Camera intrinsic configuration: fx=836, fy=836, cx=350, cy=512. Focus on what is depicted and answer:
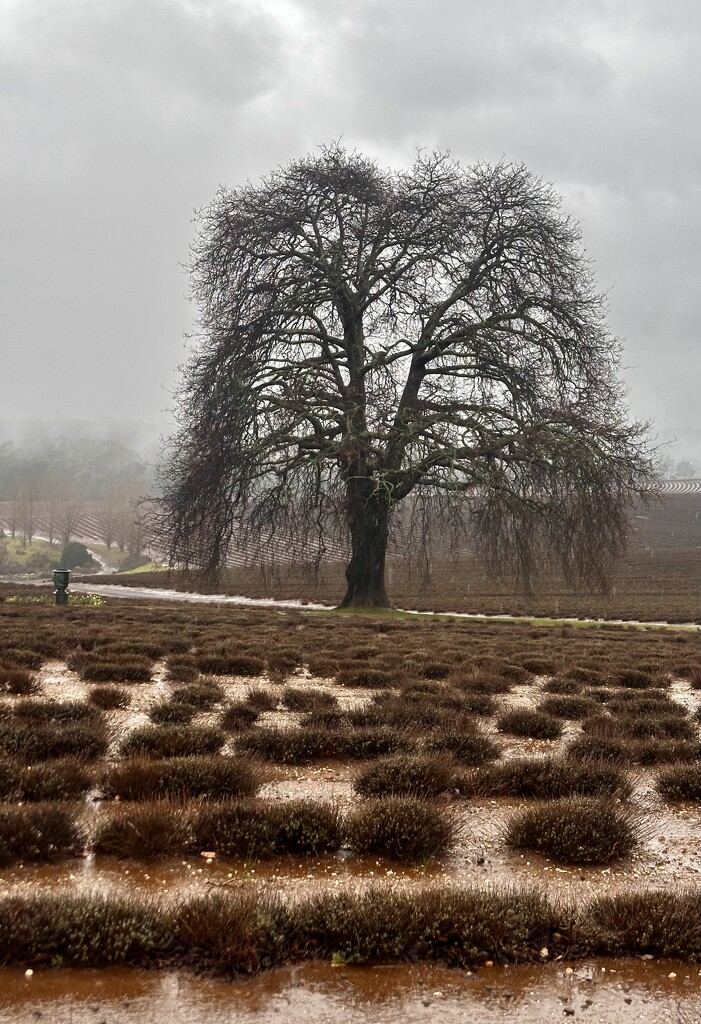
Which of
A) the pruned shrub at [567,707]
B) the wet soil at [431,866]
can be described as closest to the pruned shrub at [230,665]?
the pruned shrub at [567,707]

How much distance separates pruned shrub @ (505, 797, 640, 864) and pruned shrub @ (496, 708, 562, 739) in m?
2.76

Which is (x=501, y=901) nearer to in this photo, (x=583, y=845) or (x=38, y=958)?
(x=583, y=845)

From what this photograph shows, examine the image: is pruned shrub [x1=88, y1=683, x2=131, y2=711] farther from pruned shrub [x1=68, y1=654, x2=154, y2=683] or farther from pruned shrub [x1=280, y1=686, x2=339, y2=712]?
pruned shrub [x1=280, y1=686, x2=339, y2=712]

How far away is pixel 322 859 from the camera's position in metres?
4.68

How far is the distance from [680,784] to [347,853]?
2.90 meters

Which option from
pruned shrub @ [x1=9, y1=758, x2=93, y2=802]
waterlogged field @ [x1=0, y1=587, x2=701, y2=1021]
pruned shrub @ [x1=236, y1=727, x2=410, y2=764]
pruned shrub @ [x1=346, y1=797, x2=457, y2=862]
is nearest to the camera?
waterlogged field @ [x1=0, y1=587, x2=701, y2=1021]

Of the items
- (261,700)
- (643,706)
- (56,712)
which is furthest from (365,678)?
(56,712)

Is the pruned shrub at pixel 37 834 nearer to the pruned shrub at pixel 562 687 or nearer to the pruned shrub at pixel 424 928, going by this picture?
the pruned shrub at pixel 424 928

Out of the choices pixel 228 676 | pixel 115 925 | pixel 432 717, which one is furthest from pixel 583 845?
pixel 228 676

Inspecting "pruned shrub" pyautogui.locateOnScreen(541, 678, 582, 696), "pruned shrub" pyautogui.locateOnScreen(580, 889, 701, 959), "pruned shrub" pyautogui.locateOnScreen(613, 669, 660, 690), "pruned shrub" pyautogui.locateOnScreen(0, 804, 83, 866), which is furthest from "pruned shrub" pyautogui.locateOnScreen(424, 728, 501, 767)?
"pruned shrub" pyautogui.locateOnScreen(613, 669, 660, 690)

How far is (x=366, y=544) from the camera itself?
90.6 ft

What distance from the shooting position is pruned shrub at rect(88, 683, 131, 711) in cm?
850

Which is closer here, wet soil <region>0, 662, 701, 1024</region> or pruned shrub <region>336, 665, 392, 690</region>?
wet soil <region>0, 662, 701, 1024</region>

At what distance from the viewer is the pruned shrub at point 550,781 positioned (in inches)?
237
